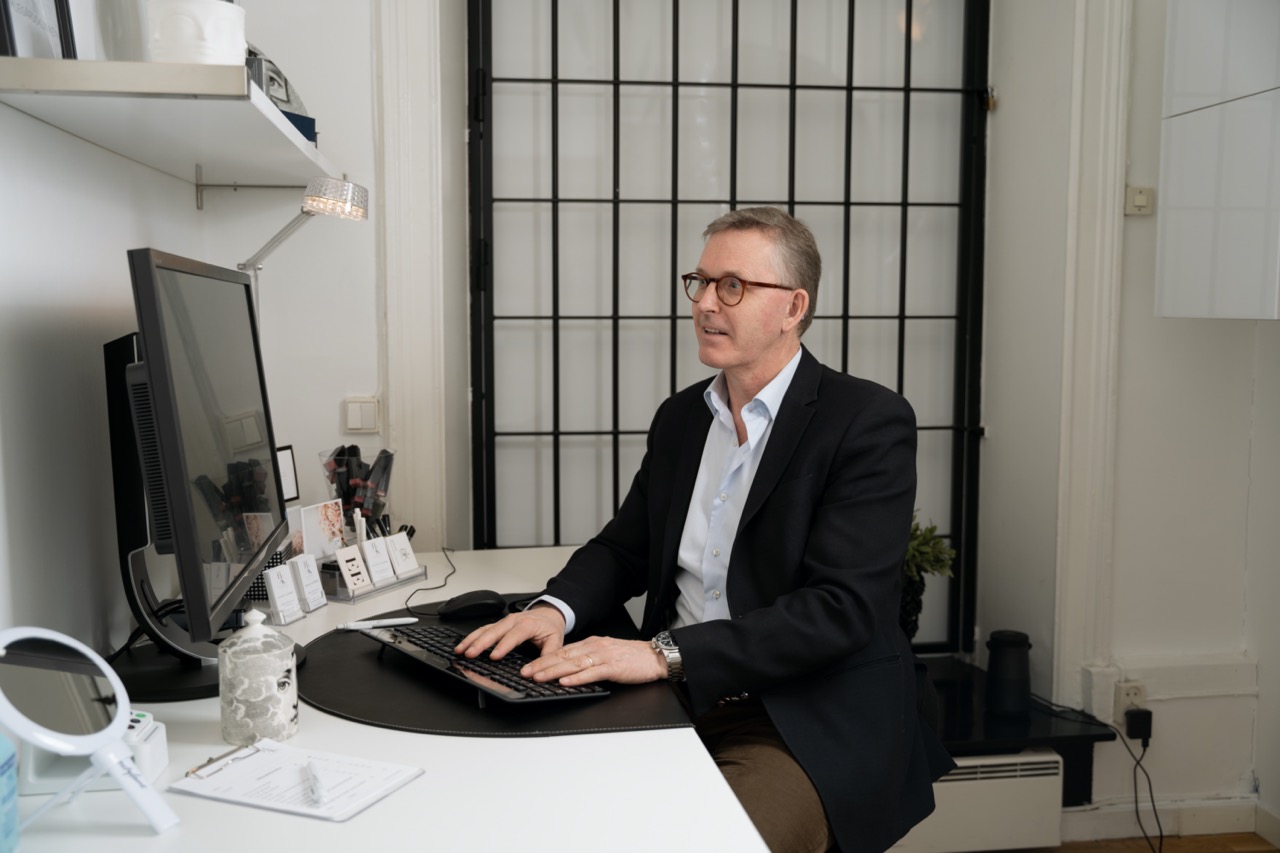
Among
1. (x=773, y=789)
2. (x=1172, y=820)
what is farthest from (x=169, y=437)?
(x=1172, y=820)

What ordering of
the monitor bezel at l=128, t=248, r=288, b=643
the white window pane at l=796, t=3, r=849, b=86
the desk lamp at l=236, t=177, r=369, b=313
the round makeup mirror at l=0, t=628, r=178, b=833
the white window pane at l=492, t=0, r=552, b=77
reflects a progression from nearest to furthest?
the round makeup mirror at l=0, t=628, r=178, b=833, the monitor bezel at l=128, t=248, r=288, b=643, the desk lamp at l=236, t=177, r=369, b=313, the white window pane at l=492, t=0, r=552, b=77, the white window pane at l=796, t=3, r=849, b=86

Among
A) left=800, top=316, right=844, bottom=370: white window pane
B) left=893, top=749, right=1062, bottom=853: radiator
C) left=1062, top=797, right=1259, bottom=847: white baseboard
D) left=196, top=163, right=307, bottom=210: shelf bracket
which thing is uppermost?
left=196, top=163, right=307, bottom=210: shelf bracket

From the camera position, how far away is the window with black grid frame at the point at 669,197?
3.12 meters

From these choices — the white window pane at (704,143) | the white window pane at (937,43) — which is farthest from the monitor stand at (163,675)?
the white window pane at (937,43)

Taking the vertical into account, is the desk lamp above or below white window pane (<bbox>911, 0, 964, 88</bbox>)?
below

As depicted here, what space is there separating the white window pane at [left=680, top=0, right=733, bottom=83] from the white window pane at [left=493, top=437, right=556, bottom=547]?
116cm

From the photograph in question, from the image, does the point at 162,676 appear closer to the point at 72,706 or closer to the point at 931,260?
the point at 72,706

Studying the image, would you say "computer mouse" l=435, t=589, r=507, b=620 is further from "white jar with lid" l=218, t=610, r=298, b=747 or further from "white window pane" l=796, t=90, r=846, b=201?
"white window pane" l=796, t=90, r=846, b=201

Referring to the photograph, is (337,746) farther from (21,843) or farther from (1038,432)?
(1038,432)

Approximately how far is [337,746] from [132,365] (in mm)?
507

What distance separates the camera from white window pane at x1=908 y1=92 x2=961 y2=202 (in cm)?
325

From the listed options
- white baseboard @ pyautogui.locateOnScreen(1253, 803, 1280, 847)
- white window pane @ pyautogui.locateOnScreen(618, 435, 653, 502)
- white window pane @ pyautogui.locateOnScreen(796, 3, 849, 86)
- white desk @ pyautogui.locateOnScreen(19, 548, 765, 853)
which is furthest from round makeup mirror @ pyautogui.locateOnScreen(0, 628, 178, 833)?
white baseboard @ pyautogui.locateOnScreen(1253, 803, 1280, 847)

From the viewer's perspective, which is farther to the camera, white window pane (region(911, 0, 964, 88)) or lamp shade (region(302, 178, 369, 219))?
white window pane (region(911, 0, 964, 88))

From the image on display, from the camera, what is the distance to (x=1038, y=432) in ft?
9.99
